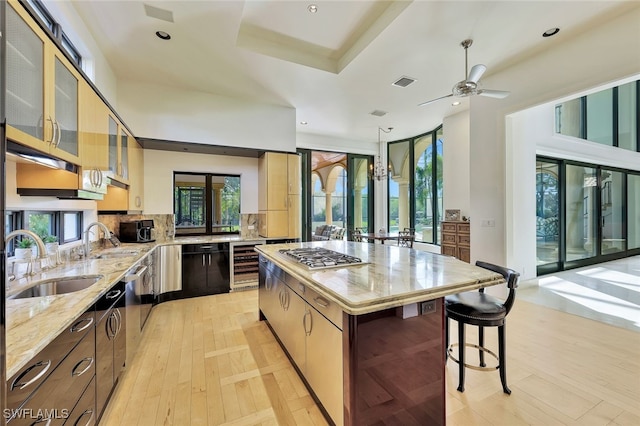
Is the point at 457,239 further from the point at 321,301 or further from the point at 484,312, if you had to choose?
the point at 321,301

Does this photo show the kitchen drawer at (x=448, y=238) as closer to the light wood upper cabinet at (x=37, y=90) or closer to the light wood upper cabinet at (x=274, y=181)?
the light wood upper cabinet at (x=274, y=181)

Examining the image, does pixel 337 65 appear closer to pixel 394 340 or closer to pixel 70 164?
pixel 70 164

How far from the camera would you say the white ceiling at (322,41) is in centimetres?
261

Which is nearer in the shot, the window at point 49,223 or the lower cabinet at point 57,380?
the lower cabinet at point 57,380

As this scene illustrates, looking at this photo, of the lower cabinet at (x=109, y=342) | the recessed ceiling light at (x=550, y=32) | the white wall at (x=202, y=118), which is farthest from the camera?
the white wall at (x=202, y=118)

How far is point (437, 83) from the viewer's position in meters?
4.09

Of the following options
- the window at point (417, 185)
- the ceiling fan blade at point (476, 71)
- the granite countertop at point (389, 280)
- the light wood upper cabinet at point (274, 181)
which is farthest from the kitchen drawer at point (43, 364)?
the window at point (417, 185)

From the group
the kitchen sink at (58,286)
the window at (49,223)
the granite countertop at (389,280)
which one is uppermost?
the window at (49,223)

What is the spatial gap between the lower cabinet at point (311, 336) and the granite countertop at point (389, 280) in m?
0.13

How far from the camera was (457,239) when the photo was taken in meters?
5.11

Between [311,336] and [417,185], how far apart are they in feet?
20.4

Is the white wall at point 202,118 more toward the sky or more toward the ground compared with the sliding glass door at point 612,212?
more toward the sky

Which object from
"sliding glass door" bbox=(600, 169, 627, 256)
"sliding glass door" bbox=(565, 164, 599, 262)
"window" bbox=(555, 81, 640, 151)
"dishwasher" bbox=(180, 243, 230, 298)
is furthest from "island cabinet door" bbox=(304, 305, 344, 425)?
"sliding glass door" bbox=(600, 169, 627, 256)

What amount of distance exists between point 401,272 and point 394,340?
47 cm
